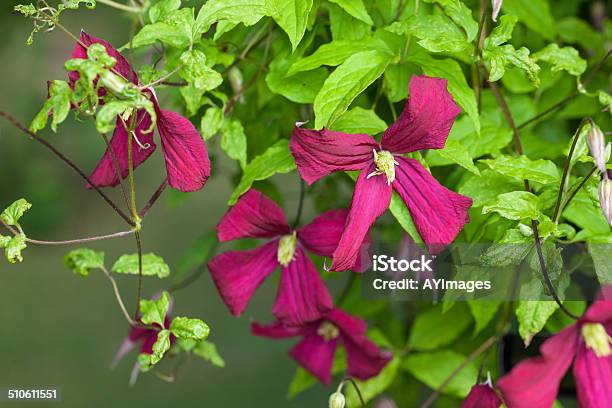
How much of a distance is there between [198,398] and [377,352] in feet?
3.53

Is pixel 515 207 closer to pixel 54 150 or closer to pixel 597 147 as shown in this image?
pixel 597 147

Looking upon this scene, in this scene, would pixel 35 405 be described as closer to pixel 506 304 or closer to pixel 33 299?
pixel 33 299

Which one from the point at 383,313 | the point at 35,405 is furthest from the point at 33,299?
the point at 383,313

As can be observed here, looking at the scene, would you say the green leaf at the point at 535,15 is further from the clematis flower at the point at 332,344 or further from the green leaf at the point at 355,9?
the clematis flower at the point at 332,344

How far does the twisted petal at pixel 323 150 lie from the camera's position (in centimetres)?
52

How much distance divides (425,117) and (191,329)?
0.22 meters

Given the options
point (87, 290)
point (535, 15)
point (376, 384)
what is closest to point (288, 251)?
point (376, 384)

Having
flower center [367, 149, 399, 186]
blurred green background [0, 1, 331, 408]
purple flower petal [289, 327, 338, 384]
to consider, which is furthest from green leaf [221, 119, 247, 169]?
blurred green background [0, 1, 331, 408]

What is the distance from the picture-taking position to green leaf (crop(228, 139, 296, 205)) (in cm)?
58

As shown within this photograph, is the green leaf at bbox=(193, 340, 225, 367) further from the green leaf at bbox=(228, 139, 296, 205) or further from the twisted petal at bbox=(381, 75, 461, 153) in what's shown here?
the twisted petal at bbox=(381, 75, 461, 153)

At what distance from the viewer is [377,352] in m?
0.74

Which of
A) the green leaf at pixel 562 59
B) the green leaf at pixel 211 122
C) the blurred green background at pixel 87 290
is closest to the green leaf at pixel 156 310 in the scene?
the green leaf at pixel 211 122

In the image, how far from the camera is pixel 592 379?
505 millimetres

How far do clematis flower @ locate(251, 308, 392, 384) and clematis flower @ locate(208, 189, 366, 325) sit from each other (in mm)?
53
